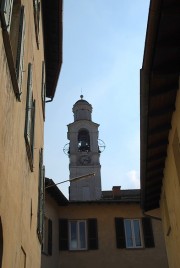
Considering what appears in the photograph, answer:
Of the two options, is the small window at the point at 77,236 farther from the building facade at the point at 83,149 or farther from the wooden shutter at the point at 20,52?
the building facade at the point at 83,149

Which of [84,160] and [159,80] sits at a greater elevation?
[84,160]

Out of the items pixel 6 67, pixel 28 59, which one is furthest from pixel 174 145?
pixel 6 67

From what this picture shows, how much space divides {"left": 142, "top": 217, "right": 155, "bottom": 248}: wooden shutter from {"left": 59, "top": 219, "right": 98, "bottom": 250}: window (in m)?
2.57

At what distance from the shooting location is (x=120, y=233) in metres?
20.5

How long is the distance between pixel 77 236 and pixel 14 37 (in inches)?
631

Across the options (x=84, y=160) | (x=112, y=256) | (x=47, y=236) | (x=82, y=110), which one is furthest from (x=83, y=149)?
(x=47, y=236)

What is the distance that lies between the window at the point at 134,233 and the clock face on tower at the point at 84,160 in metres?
27.1

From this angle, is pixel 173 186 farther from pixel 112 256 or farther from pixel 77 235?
pixel 77 235

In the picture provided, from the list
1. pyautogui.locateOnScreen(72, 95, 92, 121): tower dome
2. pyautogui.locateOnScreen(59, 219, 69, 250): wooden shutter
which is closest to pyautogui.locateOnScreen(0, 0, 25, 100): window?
pyautogui.locateOnScreen(59, 219, 69, 250): wooden shutter

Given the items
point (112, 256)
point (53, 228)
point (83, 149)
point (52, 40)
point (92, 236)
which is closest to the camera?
point (52, 40)

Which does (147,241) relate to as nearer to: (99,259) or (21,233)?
(99,259)

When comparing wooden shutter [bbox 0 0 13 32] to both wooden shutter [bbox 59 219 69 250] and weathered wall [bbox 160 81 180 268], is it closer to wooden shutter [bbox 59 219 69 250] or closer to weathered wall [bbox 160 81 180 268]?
weathered wall [bbox 160 81 180 268]

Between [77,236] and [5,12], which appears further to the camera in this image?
[77,236]

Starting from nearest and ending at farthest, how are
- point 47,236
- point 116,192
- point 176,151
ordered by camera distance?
1. point 176,151
2. point 47,236
3. point 116,192
